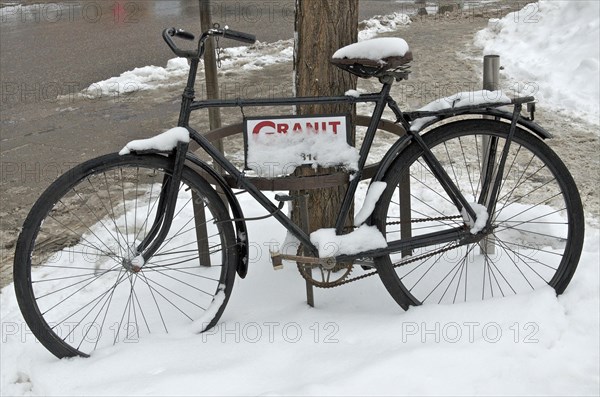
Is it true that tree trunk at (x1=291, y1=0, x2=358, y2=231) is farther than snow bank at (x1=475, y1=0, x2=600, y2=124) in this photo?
No

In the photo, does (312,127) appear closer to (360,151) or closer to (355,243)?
(360,151)

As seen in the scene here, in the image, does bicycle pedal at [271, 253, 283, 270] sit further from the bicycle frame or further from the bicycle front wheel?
the bicycle front wheel

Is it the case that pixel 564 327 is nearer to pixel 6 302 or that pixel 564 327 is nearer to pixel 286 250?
pixel 286 250

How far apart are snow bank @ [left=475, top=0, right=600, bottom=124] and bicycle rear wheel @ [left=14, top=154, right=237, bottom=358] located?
3839 mm

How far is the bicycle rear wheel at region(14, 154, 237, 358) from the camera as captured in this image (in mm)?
2820

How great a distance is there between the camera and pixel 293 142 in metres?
2.99

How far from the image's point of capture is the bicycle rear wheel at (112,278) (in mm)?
2820

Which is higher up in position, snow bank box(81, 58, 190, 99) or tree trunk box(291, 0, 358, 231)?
tree trunk box(291, 0, 358, 231)

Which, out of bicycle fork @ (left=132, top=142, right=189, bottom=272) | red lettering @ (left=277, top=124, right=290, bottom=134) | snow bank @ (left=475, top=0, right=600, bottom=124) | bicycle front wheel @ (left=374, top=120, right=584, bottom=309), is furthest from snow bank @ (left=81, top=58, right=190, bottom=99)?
red lettering @ (left=277, top=124, right=290, bottom=134)

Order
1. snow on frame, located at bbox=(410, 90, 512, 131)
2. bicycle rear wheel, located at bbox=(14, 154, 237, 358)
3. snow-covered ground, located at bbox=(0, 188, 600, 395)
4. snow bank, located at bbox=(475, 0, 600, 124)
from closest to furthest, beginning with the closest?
snow-covered ground, located at bbox=(0, 188, 600, 395) → bicycle rear wheel, located at bbox=(14, 154, 237, 358) → snow on frame, located at bbox=(410, 90, 512, 131) → snow bank, located at bbox=(475, 0, 600, 124)

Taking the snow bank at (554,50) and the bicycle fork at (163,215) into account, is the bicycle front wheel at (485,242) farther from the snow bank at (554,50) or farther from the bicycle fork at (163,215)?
the snow bank at (554,50)

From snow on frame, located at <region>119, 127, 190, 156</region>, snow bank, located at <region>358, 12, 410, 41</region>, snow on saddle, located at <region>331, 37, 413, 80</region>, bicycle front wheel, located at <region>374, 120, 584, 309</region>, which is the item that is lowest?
bicycle front wheel, located at <region>374, 120, 584, 309</region>

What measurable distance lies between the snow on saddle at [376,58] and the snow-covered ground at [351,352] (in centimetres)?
110

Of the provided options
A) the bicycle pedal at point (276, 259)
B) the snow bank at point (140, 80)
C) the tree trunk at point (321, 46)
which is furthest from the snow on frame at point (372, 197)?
the snow bank at point (140, 80)
